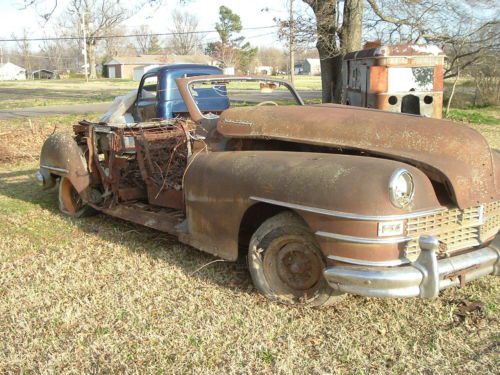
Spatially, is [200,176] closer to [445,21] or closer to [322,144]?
[322,144]

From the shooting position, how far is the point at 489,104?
21.7 metres

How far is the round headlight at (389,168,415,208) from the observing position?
2980mm

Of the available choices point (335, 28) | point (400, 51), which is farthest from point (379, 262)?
point (335, 28)

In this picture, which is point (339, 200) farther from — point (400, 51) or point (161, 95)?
point (400, 51)

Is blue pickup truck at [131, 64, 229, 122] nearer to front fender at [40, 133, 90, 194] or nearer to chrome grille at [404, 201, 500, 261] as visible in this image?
front fender at [40, 133, 90, 194]

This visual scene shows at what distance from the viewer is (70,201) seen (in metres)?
6.16

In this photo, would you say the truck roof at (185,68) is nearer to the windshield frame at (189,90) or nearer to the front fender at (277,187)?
the windshield frame at (189,90)

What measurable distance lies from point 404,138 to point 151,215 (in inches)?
95.9

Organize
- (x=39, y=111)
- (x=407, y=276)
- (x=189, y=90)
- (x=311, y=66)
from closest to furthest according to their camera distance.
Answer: (x=407, y=276)
(x=189, y=90)
(x=39, y=111)
(x=311, y=66)

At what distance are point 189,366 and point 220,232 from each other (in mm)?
1170

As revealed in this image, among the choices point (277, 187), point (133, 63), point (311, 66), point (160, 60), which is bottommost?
point (277, 187)

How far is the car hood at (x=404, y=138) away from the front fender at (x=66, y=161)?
2.42 m

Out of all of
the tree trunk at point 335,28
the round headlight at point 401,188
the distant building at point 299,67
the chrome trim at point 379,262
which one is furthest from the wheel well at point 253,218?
the distant building at point 299,67

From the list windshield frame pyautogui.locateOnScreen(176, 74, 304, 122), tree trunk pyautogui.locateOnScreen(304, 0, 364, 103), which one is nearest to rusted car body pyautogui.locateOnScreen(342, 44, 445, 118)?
tree trunk pyautogui.locateOnScreen(304, 0, 364, 103)
